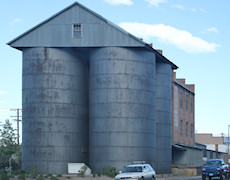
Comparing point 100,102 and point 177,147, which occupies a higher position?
point 100,102

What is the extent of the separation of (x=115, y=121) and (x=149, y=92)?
20.2ft

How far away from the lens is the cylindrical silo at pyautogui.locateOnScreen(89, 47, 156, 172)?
57812 millimetres

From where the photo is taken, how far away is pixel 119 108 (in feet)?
190

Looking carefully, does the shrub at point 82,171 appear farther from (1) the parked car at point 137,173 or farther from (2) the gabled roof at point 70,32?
(1) the parked car at point 137,173

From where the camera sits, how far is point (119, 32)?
2336 inches

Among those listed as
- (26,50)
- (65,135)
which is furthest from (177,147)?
(26,50)

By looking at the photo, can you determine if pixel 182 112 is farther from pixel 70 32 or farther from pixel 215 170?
pixel 215 170

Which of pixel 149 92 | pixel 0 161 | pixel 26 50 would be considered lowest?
pixel 0 161

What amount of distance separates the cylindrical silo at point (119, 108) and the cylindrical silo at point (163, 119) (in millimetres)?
7346

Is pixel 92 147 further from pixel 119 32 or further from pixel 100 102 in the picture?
pixel 119 32

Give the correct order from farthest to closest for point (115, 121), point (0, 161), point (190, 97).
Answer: point (190, 97), point (0, 161), point (115, 121)

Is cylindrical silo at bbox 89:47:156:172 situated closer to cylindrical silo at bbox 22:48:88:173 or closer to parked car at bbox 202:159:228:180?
cylindrical silo at bbox 22:48:88:173

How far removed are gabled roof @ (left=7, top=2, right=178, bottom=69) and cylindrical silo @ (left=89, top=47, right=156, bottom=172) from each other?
121 cm

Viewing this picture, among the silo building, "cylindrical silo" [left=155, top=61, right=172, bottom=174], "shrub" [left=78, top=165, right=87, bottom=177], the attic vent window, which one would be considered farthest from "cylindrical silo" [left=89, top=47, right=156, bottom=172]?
"cylindrical silo" [left=155, top=61, right=172, bottom=174]
